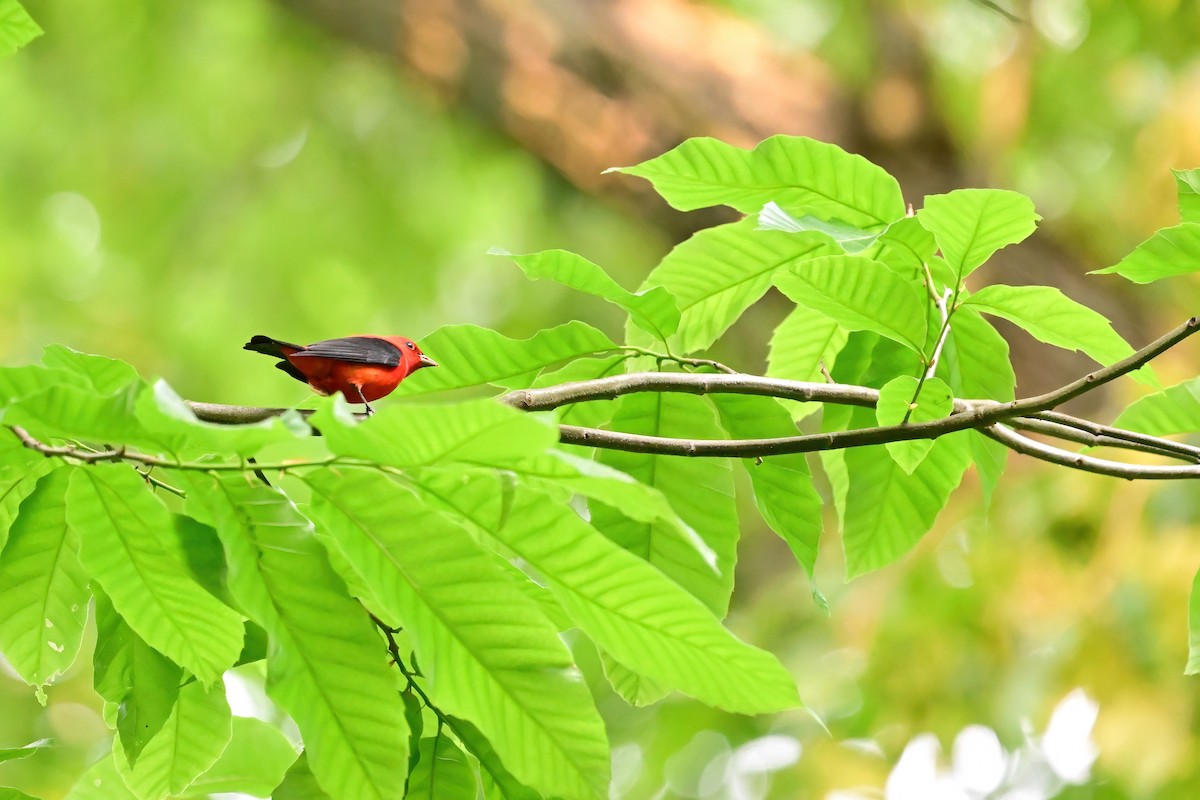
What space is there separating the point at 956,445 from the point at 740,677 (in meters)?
0.53

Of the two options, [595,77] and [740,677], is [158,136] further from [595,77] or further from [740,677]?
[740,677]

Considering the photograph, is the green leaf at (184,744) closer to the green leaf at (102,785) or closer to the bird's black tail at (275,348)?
the green leaf at (102,785)

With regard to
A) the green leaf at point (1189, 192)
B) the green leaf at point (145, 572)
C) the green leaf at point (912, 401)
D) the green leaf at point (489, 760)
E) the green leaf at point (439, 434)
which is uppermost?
the green leaf at point (1189, 192)

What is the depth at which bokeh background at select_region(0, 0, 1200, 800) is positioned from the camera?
324 cm

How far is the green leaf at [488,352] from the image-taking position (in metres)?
1.24

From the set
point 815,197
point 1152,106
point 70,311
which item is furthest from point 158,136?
point 815,197

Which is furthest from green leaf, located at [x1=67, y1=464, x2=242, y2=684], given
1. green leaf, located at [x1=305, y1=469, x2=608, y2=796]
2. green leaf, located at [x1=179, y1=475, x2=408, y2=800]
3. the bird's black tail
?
the bird's black tail

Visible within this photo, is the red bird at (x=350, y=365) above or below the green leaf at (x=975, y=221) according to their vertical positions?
below

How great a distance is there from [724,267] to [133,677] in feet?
2.41

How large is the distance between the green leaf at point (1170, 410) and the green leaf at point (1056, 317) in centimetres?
7

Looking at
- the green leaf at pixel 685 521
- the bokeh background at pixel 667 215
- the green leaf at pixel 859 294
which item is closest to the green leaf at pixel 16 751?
the green leaf at pixel 685 521

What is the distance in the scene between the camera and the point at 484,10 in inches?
174

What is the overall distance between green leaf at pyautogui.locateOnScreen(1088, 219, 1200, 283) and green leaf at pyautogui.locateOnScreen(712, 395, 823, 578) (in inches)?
13.5

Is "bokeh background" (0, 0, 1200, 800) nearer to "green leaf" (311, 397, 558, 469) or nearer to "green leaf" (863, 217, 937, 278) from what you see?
"green leaf" (863, 217, 937, 278)
